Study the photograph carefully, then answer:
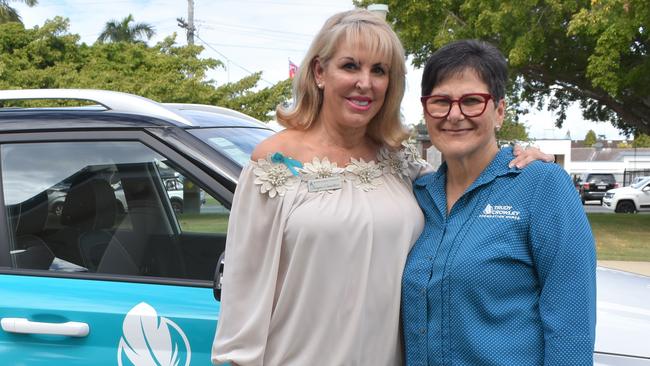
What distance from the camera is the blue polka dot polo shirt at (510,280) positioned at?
1.62 m

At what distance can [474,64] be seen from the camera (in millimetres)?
1874

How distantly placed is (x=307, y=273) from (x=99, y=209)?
116 cm

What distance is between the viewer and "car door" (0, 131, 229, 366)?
2191 millimetres

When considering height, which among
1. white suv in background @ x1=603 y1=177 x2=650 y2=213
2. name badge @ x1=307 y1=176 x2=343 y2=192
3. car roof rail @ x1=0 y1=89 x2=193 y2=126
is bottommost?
white suv in background @ x1=603 y1=177 x2=650 y2=213

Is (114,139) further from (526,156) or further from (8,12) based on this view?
(8,12)

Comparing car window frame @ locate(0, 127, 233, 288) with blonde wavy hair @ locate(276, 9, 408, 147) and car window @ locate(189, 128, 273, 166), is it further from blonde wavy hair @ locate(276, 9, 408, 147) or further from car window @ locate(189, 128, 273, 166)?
blonde wavy hair @ locate(276, 9, 408, 147)

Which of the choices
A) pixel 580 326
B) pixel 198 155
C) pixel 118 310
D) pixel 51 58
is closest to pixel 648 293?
pixel 580 326

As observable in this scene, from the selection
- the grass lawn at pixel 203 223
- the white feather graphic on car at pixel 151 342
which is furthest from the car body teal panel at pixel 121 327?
the grass lawn at pixel 203 223

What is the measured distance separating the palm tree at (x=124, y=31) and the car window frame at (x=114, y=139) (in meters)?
36.2

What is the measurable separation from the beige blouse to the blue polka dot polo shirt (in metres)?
0.10

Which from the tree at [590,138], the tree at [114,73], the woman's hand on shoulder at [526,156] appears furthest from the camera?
the tree at [590,138]

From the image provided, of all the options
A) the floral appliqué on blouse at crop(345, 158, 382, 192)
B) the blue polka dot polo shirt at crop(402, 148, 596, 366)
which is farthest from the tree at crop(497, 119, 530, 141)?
the blue polka dot polo shirt at crop(402, 148, 596, 366)

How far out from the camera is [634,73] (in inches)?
621

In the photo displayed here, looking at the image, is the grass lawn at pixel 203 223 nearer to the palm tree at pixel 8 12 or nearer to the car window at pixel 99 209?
the car window at pixel 99 209
